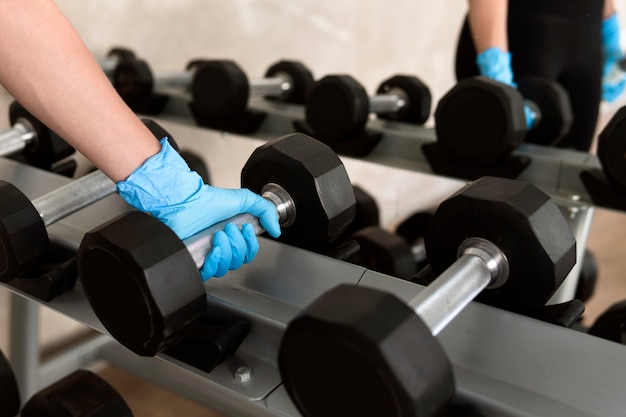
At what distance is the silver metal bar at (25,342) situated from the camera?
122 cm

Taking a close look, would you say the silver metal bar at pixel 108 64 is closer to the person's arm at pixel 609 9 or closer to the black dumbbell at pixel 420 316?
the black dumbbell at pixel 420 316

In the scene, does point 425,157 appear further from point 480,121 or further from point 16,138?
point 16,138

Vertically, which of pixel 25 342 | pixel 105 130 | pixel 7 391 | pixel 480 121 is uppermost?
pixel 105 130

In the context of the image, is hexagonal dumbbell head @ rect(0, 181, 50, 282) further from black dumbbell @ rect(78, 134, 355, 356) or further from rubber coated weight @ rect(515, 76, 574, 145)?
rubber coated weight @ rect(515, 76, 574, 145)

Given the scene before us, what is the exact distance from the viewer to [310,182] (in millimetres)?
711

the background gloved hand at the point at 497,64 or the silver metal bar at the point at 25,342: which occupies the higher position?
the background gloved hand at the point at 497,64

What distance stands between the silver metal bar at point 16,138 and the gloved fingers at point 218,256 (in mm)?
468

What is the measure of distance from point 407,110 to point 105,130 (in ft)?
2.79

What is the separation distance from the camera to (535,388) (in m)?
0.54

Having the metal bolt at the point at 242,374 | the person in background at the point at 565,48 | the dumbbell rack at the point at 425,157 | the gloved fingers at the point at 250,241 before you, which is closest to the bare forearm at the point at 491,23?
the person in background at the point at 565,48

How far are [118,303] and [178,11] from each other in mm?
1237

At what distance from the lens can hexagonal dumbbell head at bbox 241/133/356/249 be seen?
28.1 inches

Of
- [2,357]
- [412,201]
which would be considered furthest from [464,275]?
[412,201]

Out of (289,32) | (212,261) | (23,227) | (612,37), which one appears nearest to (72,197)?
(23,227)
